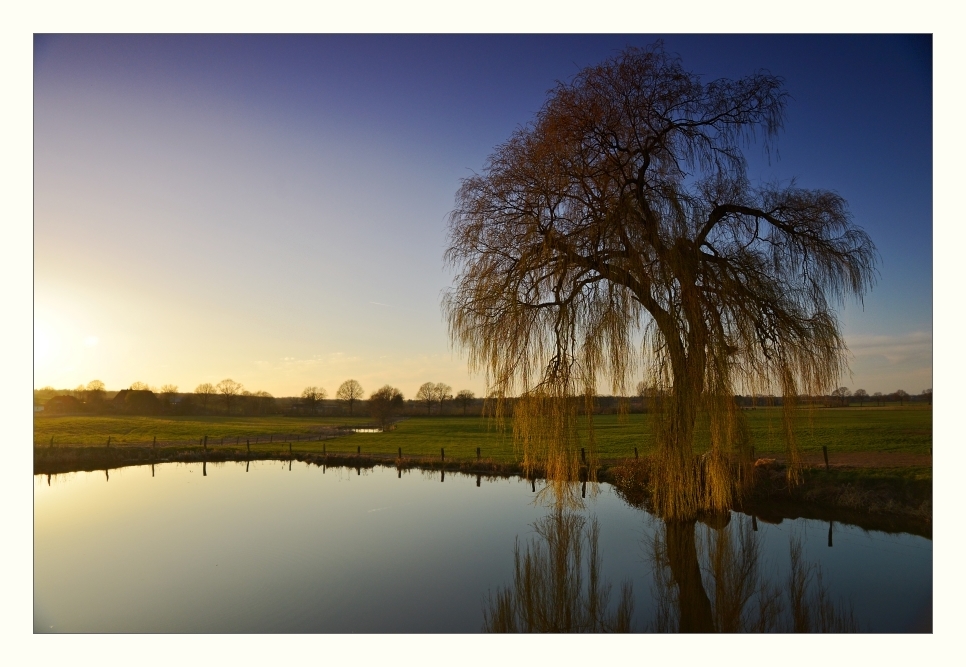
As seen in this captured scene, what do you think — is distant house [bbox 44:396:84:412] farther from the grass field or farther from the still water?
the still water

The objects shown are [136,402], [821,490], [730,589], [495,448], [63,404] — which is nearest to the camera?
[730,589]

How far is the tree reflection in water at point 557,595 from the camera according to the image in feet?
18.8

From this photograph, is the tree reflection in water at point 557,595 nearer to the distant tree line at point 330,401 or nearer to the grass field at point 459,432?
the grass field at point 459,432

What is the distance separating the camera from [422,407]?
18.7 metres

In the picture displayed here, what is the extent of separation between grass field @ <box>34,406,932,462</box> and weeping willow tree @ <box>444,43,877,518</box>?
66cm

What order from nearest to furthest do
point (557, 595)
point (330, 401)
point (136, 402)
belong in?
point (557, 595)
point (136, 402)
point (330, 401)

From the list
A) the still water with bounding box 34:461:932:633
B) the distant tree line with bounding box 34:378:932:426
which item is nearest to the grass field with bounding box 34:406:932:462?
the distant tree line with bounding box 34:378:932:426

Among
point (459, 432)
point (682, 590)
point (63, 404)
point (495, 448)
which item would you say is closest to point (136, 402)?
point (63, 404)

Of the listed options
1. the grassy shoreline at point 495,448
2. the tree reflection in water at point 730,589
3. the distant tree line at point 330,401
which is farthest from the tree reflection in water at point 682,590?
the distant tree line at point 330,401

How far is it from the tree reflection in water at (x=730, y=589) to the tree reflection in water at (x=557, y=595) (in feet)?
1.94

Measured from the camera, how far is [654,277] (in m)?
7.28

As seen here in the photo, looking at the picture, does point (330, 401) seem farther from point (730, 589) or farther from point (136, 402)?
point (730, 589)

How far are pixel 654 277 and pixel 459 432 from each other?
15.4 metres
